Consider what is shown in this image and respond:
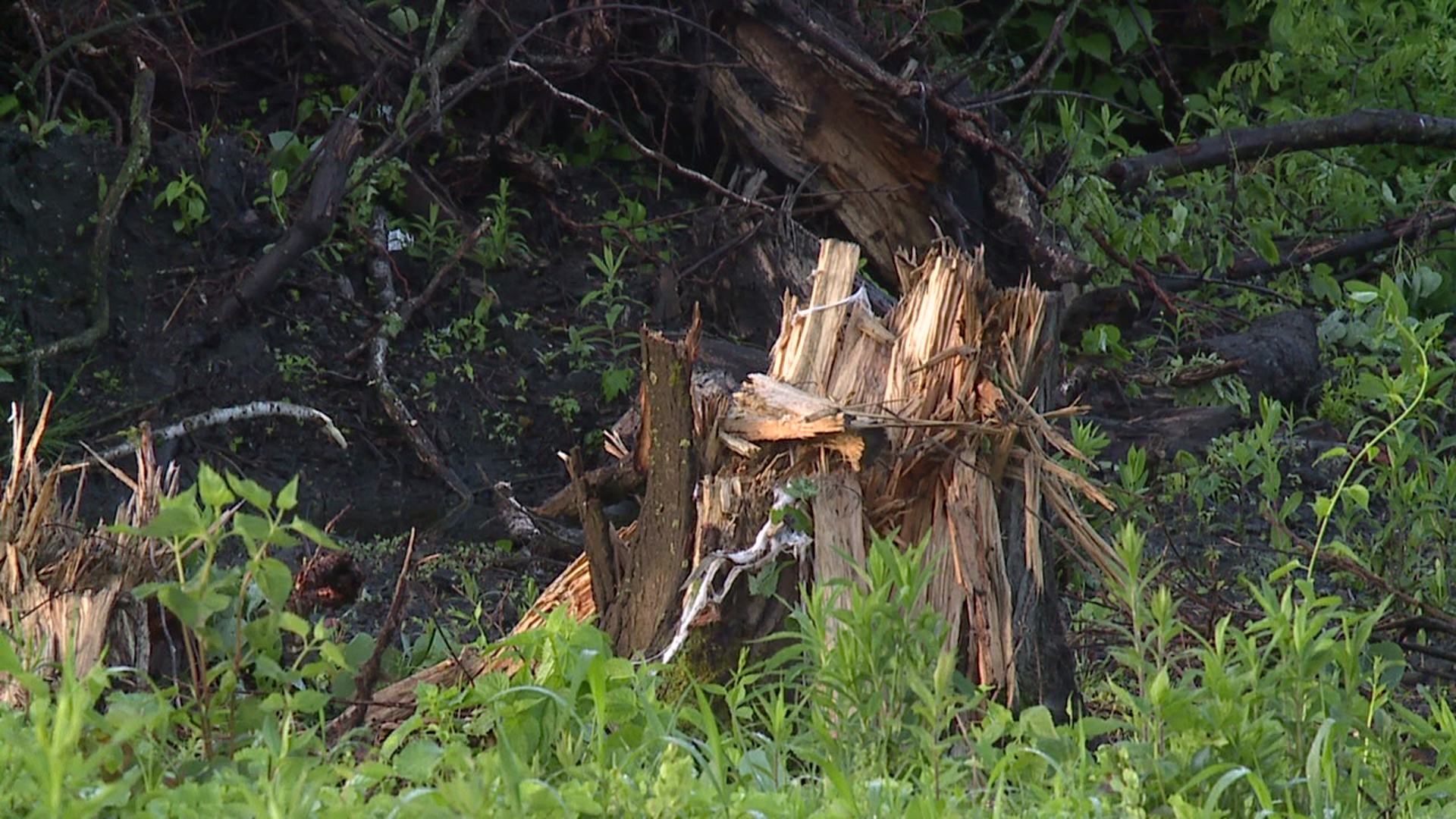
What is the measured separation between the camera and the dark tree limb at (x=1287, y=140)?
24.1ft

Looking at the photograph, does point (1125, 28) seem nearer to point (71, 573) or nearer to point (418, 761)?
point (71, 573)

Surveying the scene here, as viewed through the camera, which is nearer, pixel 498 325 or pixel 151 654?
pixel 151 654

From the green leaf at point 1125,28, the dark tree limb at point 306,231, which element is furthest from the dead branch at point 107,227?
the green leaf at point 1125,28

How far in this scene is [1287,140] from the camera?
7.55 metres

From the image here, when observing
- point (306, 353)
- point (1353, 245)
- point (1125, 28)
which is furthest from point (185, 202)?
point (1353, 245)

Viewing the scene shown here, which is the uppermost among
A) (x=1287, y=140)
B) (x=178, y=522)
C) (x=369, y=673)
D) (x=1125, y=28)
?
(x=1125, y=28)

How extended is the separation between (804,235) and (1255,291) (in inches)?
95.7

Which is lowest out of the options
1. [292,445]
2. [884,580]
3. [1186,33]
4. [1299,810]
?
[292,445]

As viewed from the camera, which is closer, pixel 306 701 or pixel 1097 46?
pixel 306 701

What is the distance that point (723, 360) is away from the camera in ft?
15.5

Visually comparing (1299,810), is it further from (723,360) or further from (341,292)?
(341,292)

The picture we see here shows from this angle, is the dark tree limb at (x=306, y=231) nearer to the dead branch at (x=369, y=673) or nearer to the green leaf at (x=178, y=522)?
the dead branch at (x=369, y=673)

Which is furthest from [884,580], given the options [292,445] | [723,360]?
[292,445]

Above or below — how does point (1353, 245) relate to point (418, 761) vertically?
above
